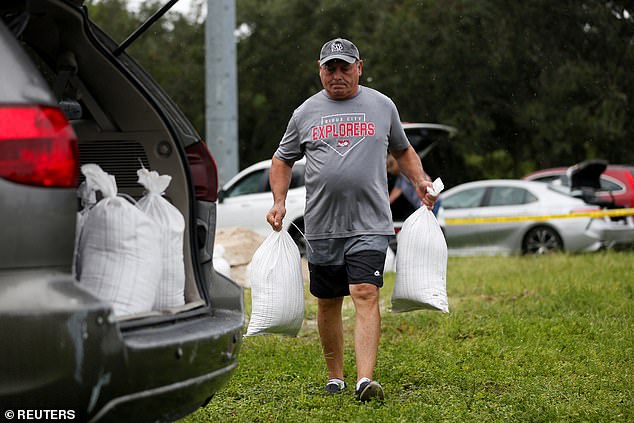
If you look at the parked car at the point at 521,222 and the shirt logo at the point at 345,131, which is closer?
the shirt logo at the point at 345,131

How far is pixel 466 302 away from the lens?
8.76 m

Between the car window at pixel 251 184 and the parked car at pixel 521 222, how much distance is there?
258 centimetres

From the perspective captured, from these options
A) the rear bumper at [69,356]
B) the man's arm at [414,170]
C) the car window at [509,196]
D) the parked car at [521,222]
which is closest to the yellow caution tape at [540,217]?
the parked car at [521,222]

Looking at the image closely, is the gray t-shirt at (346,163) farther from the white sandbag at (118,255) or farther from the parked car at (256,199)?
the parked car at (256,199)

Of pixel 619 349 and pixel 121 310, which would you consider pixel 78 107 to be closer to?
pixel 121 310

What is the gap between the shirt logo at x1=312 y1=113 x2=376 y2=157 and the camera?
17.5 ft

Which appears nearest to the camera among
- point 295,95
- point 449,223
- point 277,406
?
point 277,406

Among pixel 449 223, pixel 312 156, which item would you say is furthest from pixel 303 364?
pixel 449 223

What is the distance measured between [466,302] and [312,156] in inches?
147

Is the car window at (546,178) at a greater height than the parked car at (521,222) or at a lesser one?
greater

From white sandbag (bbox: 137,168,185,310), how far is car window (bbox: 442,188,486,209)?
41.5 ft

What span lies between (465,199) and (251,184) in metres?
3.87

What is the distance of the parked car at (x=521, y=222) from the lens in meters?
14.5

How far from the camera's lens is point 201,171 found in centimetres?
416
